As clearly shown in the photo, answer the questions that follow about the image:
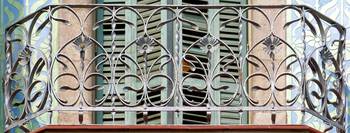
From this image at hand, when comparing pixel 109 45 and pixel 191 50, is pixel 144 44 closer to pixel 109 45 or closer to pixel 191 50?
pixel 191 50

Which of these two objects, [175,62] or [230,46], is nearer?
[175,62]

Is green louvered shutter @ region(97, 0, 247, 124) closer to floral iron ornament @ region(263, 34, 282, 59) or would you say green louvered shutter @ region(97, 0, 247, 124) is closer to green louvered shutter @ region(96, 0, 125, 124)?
green louvered shutter @ region(96, 0, 125, 124)

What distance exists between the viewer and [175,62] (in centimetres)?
1441

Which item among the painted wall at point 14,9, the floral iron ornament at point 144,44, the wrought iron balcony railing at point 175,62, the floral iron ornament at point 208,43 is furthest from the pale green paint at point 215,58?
the painted wall at point 14,9

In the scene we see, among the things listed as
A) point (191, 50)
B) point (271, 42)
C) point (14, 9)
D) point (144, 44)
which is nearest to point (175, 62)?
point (144, 44)

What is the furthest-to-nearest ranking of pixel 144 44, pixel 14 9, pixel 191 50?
pixel 14 9, pixel 191 50, pixel 144 44

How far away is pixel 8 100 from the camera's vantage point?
14.6 metres

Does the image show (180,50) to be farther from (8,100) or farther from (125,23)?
(8,100)

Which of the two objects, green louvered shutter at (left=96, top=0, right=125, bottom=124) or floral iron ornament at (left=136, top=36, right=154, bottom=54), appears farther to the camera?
green louvered shutter at (left=96, top=0, right=125, bottom=124)

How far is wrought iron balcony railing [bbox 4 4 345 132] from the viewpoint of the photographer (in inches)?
564

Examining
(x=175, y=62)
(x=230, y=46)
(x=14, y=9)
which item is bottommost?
(x=175, y=62)

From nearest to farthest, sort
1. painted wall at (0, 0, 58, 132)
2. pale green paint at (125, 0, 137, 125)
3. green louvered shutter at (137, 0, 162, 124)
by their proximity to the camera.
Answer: green louvered shutter at (137, 0, 162, 124), pale green paint at (125, 0, 137, 125), painted wall at (0, 0, 58, 132)

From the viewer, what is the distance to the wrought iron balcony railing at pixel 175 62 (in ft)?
47.0

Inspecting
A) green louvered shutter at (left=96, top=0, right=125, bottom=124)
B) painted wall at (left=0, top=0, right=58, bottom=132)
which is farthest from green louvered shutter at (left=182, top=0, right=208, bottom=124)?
painted wall at (left=0, top=0, right=58, bottom=132)
